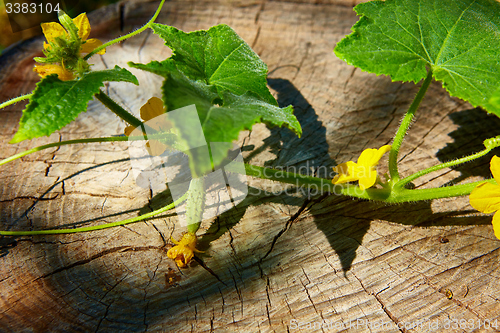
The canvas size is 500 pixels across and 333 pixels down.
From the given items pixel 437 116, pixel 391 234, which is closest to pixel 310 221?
pixel 391 234

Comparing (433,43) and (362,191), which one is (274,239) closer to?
(362,191)

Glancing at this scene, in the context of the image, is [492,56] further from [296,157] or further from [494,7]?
[296,157]

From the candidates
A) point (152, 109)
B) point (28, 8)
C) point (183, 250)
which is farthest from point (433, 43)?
point (28, 8)

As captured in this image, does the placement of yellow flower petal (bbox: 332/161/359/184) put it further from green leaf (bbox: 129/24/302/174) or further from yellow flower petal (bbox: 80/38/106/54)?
yellow flower petal (bbox: 80/38/106/54)

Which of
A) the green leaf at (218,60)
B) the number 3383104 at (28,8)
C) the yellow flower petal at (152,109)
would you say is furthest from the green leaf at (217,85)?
the number 3383104 at (28,8)

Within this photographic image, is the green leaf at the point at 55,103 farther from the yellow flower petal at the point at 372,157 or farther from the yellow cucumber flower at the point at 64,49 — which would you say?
the yellow flower petal at the point at 372,157

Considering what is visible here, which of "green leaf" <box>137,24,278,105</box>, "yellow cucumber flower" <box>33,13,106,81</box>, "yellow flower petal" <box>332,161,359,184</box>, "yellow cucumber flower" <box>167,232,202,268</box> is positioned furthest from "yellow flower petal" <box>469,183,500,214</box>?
"yellow cucumber flower" <box>33,13,106,81</box>

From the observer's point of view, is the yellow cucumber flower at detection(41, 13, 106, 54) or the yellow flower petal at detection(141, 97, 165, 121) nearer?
the yellow cucumber flower at detection(41, 13, 106, 54)
